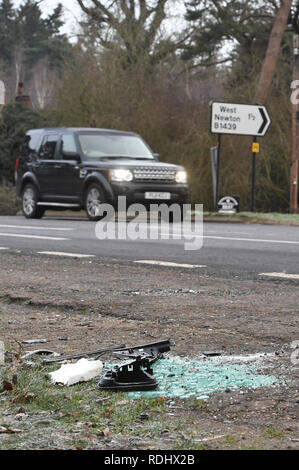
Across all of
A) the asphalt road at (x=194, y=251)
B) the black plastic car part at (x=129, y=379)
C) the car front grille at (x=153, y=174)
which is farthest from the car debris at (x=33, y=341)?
the car front grille at (x=153, y=174)

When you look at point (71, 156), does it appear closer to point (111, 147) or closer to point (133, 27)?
point (111, 147)

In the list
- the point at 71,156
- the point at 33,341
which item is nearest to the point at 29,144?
the point at 71,156

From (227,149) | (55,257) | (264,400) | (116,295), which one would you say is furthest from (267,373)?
(227,149)

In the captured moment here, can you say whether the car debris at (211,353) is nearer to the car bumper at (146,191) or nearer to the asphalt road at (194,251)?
the asphalt road at (194,251)

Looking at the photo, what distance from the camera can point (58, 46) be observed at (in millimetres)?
77562

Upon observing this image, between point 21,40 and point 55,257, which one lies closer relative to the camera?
point 55,257

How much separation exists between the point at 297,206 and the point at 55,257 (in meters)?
17.3

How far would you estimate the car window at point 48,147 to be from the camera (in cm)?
1953

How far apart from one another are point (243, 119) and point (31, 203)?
5.58 meters

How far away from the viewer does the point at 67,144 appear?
1909 centimetres

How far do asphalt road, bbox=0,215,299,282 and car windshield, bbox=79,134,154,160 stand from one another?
3909 millimetres

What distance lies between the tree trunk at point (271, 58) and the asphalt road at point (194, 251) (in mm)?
13945

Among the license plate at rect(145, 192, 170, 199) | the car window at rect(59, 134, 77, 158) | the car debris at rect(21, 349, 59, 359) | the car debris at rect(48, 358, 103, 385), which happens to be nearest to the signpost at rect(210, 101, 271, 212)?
the license plate at rect(145, 192, 170, 199)
